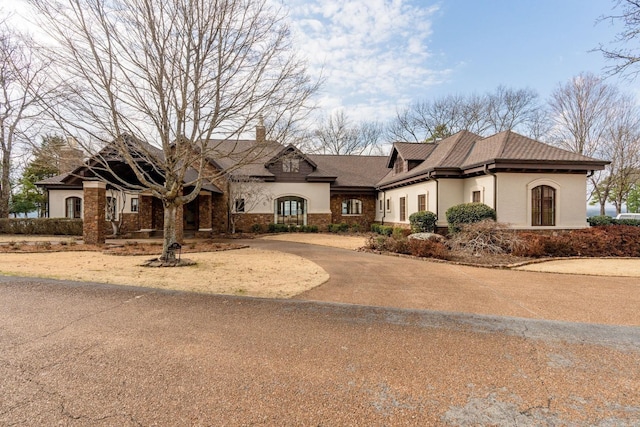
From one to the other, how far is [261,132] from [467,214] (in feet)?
31.4

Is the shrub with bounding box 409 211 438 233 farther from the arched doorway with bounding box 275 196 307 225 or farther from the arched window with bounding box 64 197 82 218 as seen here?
the arched window with bounding box 64 197 82 218

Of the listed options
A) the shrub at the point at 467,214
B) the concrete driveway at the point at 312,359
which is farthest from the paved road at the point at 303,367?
the shrub at the point at 467,214

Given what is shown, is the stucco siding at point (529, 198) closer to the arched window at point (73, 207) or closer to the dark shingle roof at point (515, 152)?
the dark shingle roof at point (515, 152)

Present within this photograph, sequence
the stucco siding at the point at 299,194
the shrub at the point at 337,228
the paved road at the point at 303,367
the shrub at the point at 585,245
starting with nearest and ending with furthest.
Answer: the paved road at the point at 303,367 → the shrub at the point at 585,245 → the shrub at the point at 337,228 → the stucco siding at the point at 299,194

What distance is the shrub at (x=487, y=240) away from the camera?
38.1 feet

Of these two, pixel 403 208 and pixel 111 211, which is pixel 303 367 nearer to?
pixel 403 208

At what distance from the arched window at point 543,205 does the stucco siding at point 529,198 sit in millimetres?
176

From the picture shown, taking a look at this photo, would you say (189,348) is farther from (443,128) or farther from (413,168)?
Result: (443,128)

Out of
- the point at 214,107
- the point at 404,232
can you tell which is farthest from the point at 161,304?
the point at 404,232

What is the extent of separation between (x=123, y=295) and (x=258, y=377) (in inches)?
157

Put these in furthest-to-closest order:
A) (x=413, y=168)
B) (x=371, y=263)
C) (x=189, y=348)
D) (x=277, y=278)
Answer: (x=413, y=168)
(x=371, y=263)
(x=277, y=278)
(x=189, y=348)

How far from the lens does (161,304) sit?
17.8 ft

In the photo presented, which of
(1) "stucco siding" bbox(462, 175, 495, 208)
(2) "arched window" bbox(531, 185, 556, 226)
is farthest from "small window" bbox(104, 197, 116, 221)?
(2) "arched window" bbox(531, 185, 556, 226)

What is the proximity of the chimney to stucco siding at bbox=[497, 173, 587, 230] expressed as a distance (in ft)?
35.2
